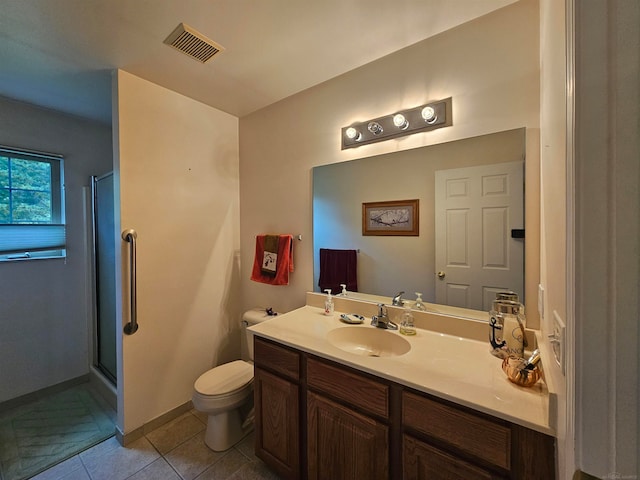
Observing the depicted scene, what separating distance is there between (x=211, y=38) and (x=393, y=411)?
77.2 inches

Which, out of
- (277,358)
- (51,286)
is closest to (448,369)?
(277,358)

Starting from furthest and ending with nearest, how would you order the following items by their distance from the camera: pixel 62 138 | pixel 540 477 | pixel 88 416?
pixel 62 138 → pixel 88 416 → pixel 540 477

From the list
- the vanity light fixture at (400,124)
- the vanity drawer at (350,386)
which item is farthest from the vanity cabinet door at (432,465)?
the vanity light fixture at (400,124)

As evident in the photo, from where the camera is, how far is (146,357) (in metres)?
1.80

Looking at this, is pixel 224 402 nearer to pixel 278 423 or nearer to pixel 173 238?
pixel 278 423

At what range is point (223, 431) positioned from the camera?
1.67 m

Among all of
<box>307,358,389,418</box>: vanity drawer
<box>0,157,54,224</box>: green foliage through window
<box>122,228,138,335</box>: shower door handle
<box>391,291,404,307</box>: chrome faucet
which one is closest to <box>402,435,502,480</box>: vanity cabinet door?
<box>307,358,389,418</box>: vanity drawer

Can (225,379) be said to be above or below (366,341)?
below

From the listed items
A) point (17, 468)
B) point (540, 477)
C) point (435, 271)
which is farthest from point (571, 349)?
point (17, 468)

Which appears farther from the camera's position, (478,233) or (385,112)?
(385,112)

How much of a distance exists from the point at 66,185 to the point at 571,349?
3.21 metres

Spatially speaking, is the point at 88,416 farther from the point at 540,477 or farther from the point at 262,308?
the point at 540,477

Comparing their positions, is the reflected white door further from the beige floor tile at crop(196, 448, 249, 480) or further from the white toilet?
the beige floor tile at crop(196, 448, 249, 480)

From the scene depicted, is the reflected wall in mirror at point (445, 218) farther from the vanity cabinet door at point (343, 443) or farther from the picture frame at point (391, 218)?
the vanity cabinet door at point (343, 443)
